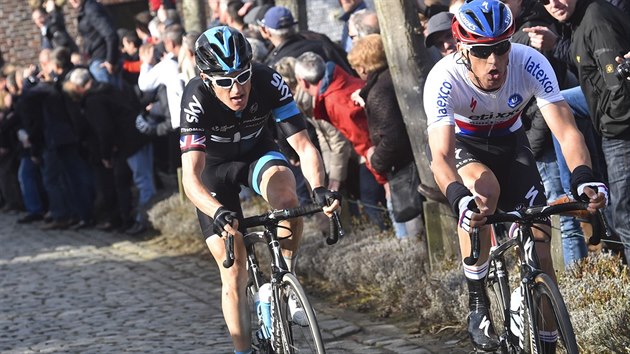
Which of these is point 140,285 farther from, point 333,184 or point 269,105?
point 269,105

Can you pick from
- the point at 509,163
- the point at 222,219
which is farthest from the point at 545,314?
the point at 222,219

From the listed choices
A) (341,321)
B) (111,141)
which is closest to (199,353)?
(341,321)

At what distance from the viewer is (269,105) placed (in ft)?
24.3

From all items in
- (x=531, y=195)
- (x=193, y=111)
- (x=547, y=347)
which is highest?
(x=193, y=111)

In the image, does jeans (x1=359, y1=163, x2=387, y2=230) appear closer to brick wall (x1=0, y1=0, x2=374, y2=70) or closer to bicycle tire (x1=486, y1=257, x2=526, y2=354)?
bicycle tire (x1=486, y1=257, x2=526, y2=354)

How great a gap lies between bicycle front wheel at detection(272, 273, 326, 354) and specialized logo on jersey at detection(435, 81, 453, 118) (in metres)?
1.21

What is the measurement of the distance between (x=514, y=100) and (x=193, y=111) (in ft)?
6.19

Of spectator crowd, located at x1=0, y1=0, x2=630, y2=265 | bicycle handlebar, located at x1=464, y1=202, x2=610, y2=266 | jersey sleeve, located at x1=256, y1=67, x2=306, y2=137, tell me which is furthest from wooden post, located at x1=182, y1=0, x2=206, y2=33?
bicycle handlebar, located at x1=464, y1=202, x2=610, y2=266

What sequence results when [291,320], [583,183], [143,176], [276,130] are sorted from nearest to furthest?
[583,183]
[291,320]
[276,130]
[143,176]

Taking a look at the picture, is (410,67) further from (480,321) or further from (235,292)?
(480,321)

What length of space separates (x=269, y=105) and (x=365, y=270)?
2.71 m

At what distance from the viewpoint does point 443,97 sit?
6371mm

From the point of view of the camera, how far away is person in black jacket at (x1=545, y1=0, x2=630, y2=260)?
24.1 feet

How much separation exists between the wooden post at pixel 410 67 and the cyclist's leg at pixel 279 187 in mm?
2253
